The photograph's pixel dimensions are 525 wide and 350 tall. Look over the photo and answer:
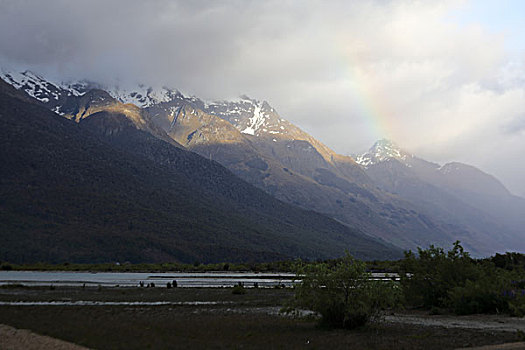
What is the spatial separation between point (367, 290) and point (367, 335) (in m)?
2.73

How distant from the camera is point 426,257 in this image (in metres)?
44.8

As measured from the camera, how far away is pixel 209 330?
31.3m

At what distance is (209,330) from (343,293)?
7702mm

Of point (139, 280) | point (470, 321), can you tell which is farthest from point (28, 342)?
point (139, 280)

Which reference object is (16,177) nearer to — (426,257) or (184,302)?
(184,302)

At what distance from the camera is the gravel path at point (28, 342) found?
25.3 m

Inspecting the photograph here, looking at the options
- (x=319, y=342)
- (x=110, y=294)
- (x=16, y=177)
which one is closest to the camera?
(x=319, y=342)

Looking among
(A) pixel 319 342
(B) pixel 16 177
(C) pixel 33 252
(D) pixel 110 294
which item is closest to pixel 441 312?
(A) pixel 319 342

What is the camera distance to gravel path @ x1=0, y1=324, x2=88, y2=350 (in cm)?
2531

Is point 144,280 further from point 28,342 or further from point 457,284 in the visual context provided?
point 28,342

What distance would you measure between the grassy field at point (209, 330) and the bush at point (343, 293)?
1101mm

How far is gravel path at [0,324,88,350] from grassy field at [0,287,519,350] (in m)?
0.67

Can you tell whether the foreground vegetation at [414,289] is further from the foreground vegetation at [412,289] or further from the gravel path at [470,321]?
the gravel path at [470,321]

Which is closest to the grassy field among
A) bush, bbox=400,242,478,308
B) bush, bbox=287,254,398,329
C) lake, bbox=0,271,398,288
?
bush, bbox=287,254,398,329
